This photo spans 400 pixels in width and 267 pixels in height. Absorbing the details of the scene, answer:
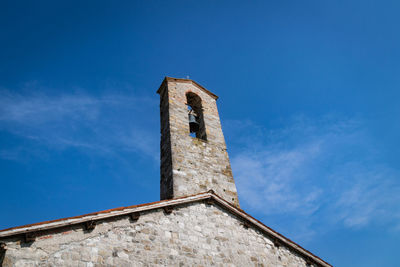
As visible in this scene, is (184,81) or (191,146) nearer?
(191,146)

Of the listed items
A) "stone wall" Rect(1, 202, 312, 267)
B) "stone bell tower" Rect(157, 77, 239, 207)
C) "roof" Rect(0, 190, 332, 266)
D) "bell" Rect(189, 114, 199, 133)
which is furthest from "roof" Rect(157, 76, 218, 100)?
"stone wall" Rect(1, 202, 312, 267)

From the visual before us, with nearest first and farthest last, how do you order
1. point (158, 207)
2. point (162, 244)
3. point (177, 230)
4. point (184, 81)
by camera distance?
1. point (162, 244)
2. point (177, 230)
3. point (158, 207)
4. point (184, 81)

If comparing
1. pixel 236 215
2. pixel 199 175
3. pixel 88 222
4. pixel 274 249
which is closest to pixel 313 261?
pixel 274 249

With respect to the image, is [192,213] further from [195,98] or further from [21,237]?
[195,98]

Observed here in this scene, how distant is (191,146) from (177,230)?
3.18 m

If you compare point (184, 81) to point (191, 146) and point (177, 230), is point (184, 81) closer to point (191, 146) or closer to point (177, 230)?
point (191, 146)

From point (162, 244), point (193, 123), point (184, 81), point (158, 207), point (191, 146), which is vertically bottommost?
point (162, 244)

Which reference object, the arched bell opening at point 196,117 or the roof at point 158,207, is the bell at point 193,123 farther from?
the roof at point 158,207

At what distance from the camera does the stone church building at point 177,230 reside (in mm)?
4395

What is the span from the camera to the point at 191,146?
8492 millimetres

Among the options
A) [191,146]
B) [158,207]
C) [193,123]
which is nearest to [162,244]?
[158,207]

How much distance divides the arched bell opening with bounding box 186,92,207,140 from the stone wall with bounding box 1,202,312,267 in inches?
136

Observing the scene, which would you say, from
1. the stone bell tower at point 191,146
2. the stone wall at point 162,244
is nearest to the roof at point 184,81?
the stone bell tower at point 191,146

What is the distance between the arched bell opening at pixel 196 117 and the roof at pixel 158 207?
304 centimetres
